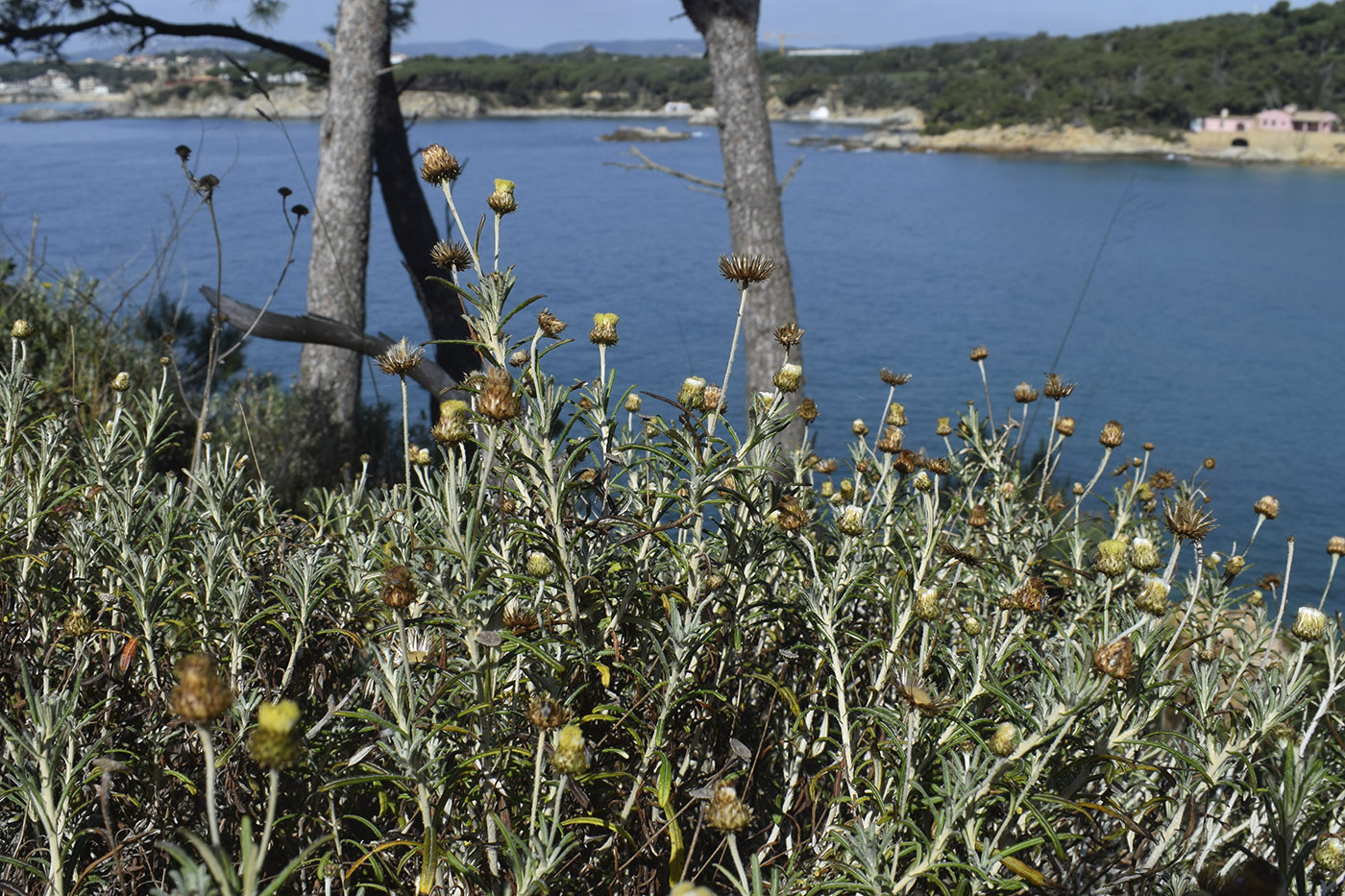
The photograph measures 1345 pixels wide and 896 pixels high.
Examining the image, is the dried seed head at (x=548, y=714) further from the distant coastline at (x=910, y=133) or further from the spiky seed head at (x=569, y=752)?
the distant coastline at (x=910, y=133)

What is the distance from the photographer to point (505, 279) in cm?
136

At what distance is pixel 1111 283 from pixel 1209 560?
792 inches

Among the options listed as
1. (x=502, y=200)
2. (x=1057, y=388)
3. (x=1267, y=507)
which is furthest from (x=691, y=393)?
(x=1267, y=507)

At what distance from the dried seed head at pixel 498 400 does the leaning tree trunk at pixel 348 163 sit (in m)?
5.40

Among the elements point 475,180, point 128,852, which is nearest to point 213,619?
point 128,852

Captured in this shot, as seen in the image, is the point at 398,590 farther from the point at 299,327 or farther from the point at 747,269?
the point at 299,327

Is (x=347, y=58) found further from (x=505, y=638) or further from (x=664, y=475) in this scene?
(x=505, y=638)

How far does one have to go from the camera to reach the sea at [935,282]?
33.4ft

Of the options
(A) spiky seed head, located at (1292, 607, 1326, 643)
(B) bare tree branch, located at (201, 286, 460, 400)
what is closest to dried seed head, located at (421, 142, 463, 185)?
(A) spiky seed head, located at (1292, 607, 1326, 643)

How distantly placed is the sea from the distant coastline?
944 centimetres

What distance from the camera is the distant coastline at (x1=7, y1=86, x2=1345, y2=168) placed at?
45969 millimetres

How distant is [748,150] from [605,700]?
4948mm

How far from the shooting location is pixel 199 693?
79 cm

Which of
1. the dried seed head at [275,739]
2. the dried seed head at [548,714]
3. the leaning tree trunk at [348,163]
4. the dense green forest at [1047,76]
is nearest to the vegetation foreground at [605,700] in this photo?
the dried seed head at [548,714]
